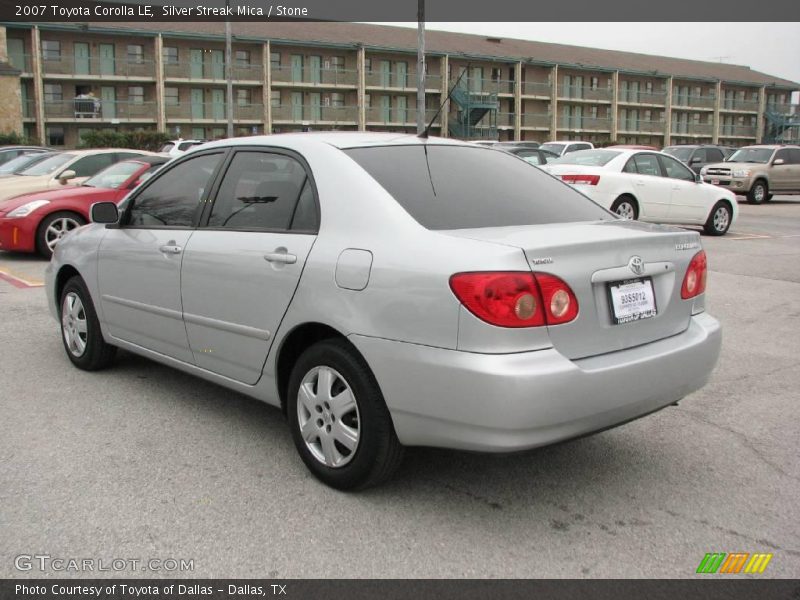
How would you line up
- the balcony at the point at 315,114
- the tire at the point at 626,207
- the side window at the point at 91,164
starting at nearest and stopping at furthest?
the side window at the point at 91,164 < the tire at the point at 626,207 < the balcony at the point at 315,114

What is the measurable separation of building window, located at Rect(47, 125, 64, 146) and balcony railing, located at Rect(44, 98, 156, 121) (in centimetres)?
87

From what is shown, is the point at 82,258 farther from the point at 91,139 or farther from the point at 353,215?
the point at 91,139

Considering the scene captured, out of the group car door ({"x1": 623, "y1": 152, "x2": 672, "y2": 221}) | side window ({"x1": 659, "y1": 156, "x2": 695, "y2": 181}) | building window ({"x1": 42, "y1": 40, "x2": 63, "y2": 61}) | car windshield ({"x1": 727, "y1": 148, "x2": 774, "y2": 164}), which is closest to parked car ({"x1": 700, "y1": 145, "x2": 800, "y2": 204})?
car windshield ({"x1": 727, "y1": 148, "x2": 774, "y2": 164})

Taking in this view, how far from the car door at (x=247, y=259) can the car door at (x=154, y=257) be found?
6.0 inches

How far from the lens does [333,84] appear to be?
52.4 meters

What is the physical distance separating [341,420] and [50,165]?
1299cm

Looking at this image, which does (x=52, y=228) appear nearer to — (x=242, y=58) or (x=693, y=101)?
(x=242, y=58)

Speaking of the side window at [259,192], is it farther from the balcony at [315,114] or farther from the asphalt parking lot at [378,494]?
the balcony at [315,114]

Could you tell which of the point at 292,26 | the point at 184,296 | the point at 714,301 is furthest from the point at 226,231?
the point at 292,26

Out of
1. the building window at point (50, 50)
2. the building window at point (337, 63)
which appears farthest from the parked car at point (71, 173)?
the building window at point (337, 63)

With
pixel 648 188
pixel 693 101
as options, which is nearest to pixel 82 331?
pixel 648 188

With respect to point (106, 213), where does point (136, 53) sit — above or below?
above

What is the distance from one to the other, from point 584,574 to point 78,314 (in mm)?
4054

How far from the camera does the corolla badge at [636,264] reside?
133 inches
